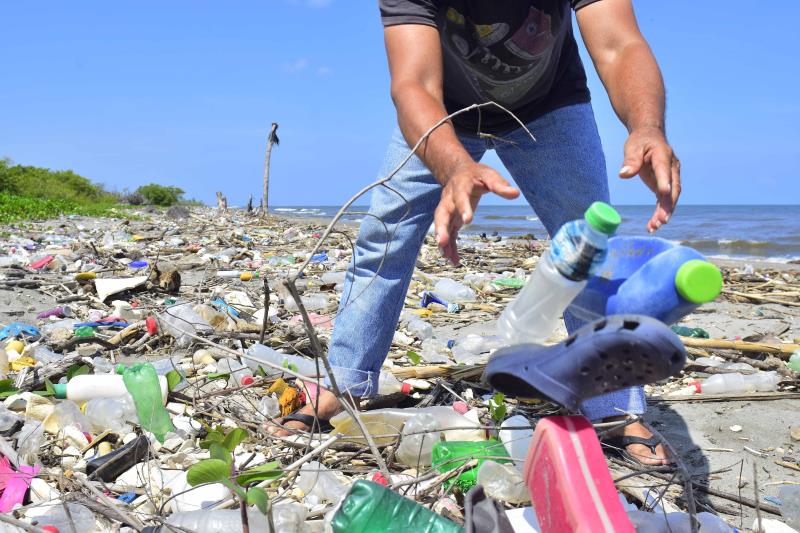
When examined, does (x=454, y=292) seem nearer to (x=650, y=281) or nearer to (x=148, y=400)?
(x=148, y=400)

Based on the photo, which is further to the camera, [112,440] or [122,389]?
[122,389]

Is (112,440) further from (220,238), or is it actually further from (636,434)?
(220,238)

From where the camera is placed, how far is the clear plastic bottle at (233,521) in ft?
4.85

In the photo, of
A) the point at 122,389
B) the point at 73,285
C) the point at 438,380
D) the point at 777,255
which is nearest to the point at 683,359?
the point at 438,380

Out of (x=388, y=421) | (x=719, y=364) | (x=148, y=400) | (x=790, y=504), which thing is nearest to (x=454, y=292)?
(x=719, y=364)

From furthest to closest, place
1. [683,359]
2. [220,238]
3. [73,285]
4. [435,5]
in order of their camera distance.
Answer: [220,238] → [73,285] → [435,5] → [683,359]

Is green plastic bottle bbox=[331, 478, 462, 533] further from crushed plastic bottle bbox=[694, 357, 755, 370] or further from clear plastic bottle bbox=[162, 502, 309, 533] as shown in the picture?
crushed plastic bottle bbox=[694, 357, 755, 370]

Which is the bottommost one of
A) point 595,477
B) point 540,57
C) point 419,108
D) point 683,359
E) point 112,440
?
point 112,440

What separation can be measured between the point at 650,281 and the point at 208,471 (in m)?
0.92

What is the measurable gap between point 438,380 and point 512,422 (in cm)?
62

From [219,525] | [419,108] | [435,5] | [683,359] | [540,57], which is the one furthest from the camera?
[540,57]

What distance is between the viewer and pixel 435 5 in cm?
210

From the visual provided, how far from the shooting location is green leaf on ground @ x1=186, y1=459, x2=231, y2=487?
4.17 ft

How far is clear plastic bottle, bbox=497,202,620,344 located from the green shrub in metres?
41.4
